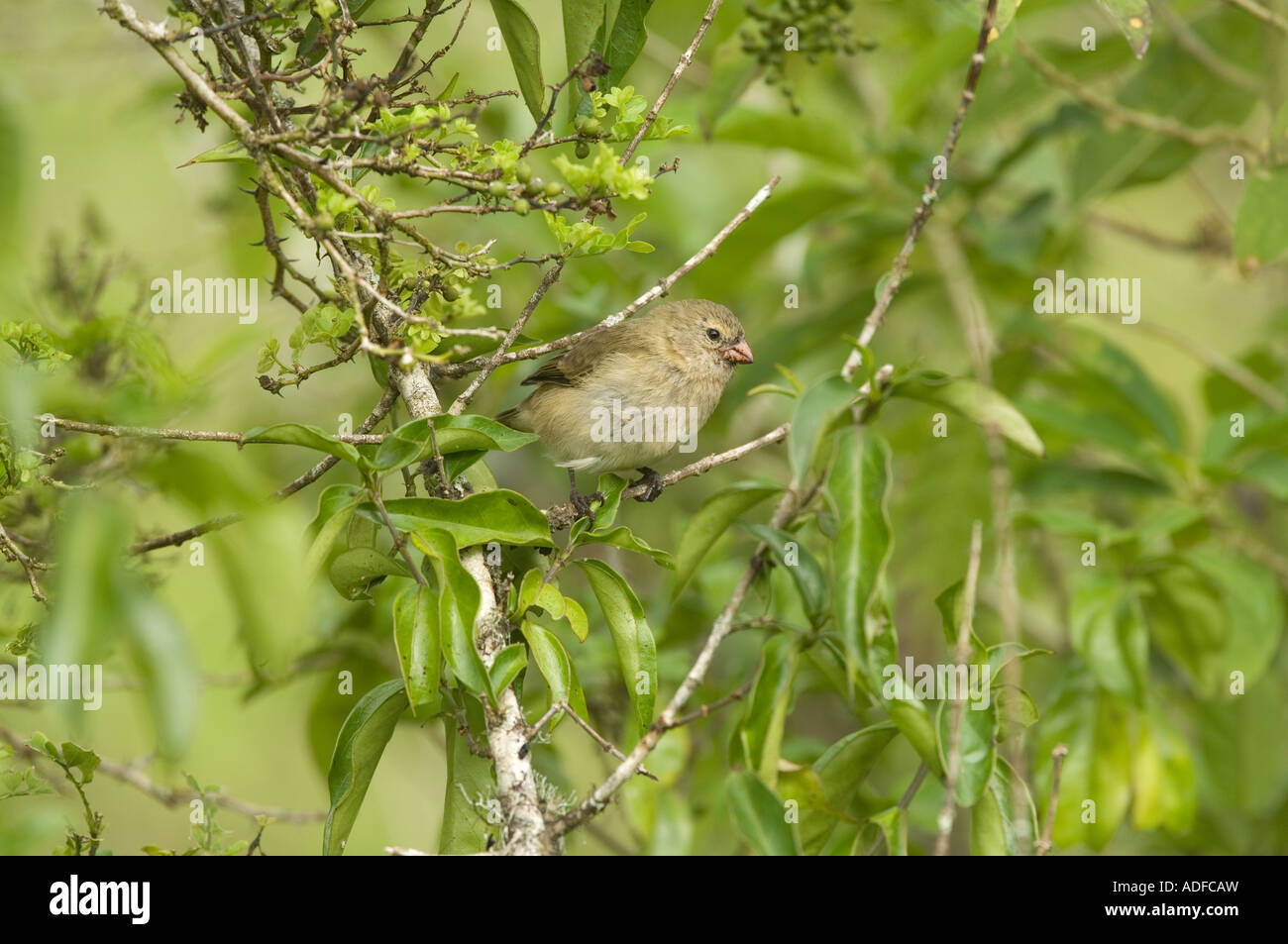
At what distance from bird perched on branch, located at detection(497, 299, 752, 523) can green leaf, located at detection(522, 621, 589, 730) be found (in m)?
1.87

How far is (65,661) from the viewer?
1278mm

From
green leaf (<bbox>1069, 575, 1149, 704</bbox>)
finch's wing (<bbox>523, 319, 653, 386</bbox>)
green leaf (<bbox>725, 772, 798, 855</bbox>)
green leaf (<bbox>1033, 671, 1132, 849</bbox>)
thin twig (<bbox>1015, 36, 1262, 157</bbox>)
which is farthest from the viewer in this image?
finch's wing (<bbox>523, 319, 653, 386</bbox>)

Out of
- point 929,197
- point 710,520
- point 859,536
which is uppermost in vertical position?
Answer: point 929,197

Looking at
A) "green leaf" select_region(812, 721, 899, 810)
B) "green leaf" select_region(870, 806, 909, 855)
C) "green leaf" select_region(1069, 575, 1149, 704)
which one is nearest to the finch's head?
"green leaf" select_region(1069, 575, 1149, 704)

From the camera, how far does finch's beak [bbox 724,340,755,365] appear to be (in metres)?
5.05

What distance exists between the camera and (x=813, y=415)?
2240 mm

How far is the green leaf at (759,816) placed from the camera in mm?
2297

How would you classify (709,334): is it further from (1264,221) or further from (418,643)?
(418,643)

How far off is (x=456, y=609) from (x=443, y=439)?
38 centimetres

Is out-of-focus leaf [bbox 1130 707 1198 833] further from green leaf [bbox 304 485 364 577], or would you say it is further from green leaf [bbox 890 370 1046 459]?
green leaf [bbox 304 485 364 577]

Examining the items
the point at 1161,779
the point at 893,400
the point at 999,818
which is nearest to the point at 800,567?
the point at 999,818

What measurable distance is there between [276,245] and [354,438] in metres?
0.47
